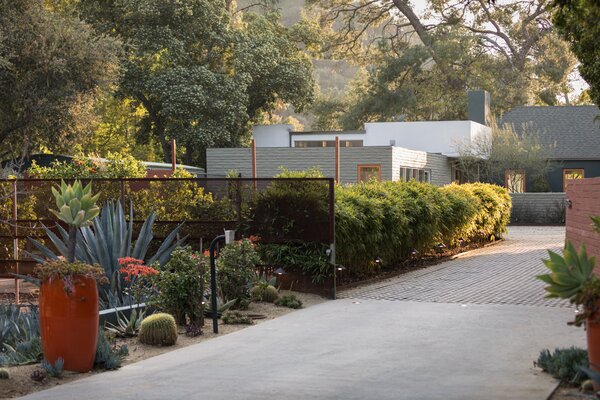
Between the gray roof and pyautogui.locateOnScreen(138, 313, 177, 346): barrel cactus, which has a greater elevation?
the gray roof

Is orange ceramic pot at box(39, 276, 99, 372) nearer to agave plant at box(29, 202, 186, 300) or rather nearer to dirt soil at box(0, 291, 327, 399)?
dirt soil at box(0, 291, 327, 399)

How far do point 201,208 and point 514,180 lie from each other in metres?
34.2

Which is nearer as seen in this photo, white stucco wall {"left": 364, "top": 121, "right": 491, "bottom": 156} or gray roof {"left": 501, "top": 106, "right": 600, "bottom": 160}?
white stucco wall {"left": 364, "top": 121, "right": 491, "bottom": 156}

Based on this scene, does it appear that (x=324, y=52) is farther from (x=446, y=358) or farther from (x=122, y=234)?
(x=446, y=358)

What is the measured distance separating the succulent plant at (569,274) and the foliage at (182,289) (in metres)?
5.73

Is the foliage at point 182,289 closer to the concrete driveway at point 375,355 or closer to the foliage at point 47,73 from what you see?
the concrete driveway at point 375,355

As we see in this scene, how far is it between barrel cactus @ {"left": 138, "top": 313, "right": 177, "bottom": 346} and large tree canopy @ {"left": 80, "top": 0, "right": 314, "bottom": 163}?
3692 centimetres

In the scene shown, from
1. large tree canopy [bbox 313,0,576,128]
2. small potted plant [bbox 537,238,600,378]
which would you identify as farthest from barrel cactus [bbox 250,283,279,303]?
large tree canopy [bbox 313,0,576,128]

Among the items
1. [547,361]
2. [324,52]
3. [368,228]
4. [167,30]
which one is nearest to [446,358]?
[547,361]

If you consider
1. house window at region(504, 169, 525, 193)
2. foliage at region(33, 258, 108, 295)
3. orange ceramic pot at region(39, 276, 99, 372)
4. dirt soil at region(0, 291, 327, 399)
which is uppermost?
house window at region(504, 169, 525, 193)

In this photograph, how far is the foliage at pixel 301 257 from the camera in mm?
15898

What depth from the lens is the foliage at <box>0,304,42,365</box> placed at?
10.4 meters

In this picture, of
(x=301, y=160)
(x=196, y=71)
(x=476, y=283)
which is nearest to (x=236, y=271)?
(x=476, y=283)

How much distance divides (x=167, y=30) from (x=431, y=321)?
1526 inches
